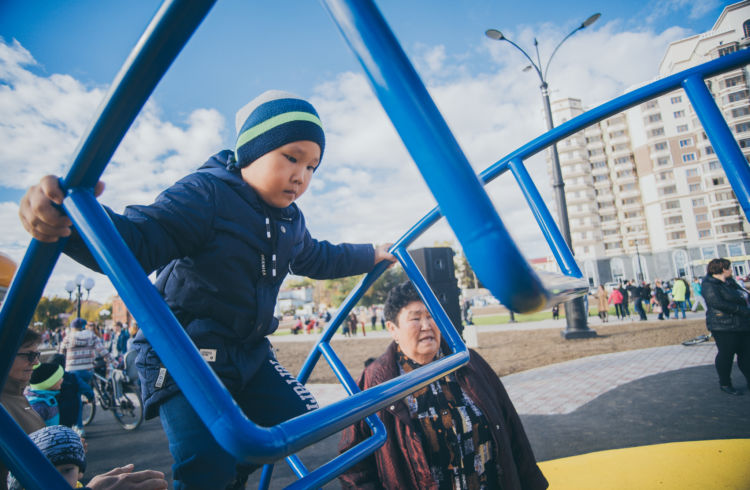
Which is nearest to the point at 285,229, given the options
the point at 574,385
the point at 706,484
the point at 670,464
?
the point at 706,484

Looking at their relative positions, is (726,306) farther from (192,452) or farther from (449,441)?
(192,452)

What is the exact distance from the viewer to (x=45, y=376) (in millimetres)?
3635

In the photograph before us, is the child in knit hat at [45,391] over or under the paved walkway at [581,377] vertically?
over

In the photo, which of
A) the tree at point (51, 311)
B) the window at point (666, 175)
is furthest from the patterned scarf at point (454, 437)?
the window at point (666, 175)

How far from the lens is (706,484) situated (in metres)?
1.89

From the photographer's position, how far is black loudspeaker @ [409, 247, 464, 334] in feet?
14.5

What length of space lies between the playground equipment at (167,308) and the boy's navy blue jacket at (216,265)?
0.25m

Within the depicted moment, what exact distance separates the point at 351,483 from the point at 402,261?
113cm

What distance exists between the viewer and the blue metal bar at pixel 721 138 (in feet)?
2.26

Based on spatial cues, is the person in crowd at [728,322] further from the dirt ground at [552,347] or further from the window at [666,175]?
the window at [666,175]

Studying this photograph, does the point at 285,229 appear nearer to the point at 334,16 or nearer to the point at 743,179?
the point at 334,16

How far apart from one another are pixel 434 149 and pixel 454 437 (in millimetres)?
1710

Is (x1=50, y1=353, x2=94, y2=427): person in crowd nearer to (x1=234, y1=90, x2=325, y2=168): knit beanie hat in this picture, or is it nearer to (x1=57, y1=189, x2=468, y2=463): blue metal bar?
(x1=234, y1=90, x2=325, y2=168): knit beanie hat

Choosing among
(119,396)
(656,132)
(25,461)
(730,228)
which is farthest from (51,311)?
(730,228)
